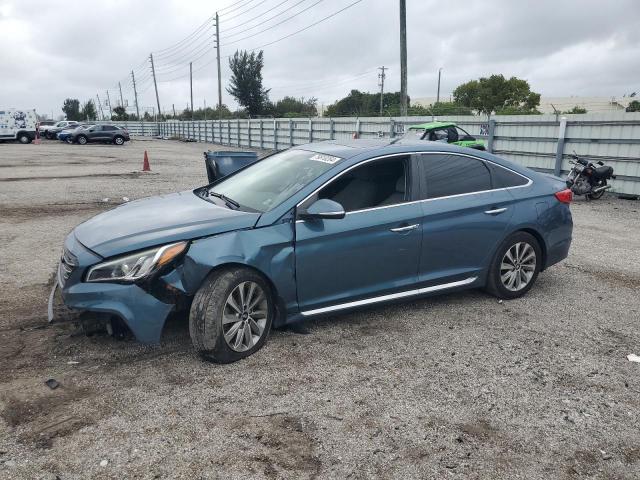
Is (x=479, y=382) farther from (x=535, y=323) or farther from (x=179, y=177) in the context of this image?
(x=179, y=177)

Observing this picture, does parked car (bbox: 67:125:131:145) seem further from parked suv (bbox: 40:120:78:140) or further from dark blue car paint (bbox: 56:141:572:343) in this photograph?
dark blue car paint (bbox: 56:141:572:343)

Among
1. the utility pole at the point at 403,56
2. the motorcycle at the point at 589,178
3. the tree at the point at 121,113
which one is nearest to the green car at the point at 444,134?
the motorcycle at the point at 589,178

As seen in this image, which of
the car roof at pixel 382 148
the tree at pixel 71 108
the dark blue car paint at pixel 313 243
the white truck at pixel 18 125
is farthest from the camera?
the tree at pixel 71 108

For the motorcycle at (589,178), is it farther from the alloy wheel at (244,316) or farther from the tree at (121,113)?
the tree at (121,113)

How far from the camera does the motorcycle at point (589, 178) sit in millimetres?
11766

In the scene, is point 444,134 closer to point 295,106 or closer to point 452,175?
point 452,175

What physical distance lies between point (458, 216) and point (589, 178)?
8.78 m

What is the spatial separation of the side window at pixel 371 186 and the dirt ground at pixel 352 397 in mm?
1046

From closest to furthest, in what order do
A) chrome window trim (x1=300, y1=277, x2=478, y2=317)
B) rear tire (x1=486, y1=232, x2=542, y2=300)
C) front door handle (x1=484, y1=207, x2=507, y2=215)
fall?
chrome window trim (x1=300, y1=277, x2=478, y2=317)
front door handle (x1=484, y1=207, x2=507, y2=215)
rear tire (x1=486, y1=232, x2=542, y2=300)

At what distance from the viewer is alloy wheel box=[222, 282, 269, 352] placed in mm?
3697

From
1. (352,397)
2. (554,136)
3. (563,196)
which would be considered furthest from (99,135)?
(352,397)

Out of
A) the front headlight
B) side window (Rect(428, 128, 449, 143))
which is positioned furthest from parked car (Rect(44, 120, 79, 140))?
the front headlight

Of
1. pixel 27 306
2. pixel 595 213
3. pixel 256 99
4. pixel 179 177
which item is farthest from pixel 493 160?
pixel 256 99

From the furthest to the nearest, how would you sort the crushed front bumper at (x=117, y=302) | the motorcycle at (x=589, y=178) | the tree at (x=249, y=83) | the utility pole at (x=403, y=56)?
the tree at (x=249, y=83) < the utility pole at (x=403, y=56) < the motorcycle at (x=589, y=178) < the crushed front bumper at (x=117, y=302)
